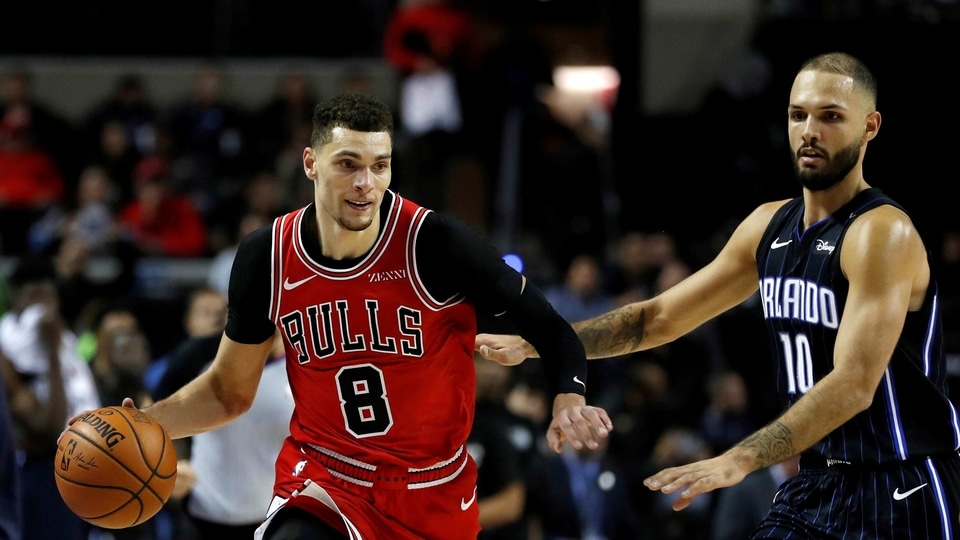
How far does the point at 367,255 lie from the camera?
5.23 metres

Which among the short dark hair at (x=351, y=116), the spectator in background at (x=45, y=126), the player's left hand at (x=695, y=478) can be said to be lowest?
the player's left hand at (x=695, y=478)

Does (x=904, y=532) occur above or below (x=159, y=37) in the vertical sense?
below

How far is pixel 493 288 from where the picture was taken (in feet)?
16.9

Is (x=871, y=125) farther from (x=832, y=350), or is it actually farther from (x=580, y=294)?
(x=580, y=294)

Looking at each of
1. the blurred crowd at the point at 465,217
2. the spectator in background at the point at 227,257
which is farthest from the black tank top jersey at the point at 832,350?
the spectator in background at the point at 227,257

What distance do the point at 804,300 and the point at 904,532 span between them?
0.90m

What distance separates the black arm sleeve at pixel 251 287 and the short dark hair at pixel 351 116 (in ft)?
1.49

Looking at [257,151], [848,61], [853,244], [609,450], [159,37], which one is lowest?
[609,450]

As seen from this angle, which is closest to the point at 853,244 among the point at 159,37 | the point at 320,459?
the point at 320,459

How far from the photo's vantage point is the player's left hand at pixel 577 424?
4.83m

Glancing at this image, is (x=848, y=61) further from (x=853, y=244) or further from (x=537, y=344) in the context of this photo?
(x=537, y=344)

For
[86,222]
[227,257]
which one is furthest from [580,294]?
[86,222]

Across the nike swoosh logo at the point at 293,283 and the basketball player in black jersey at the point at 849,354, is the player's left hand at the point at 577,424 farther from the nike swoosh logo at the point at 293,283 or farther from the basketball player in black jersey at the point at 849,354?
the nike swoosh logo at the point at 293,283

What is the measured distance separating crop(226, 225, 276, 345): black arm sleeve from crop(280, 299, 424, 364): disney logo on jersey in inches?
11.1
